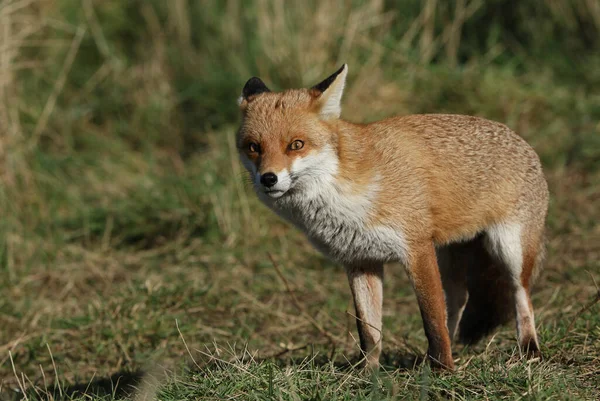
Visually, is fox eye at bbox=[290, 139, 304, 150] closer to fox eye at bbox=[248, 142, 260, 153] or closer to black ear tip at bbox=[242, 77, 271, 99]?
fox eye at bbox=[248, 142, 260, 153]

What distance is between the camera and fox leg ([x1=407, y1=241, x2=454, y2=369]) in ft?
13.6

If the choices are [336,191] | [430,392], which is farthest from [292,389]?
[336,191]

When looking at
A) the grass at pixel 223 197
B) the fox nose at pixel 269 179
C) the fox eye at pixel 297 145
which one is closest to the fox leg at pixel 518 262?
the grass at pixel 223 197

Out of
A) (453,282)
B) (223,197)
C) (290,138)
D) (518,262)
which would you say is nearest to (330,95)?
(290,138)

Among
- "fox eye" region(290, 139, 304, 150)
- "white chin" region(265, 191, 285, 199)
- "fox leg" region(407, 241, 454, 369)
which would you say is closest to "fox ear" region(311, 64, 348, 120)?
"fox eye" region(290, 139, 304, 150)

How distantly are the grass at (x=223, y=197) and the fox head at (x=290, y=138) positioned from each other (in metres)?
0.91

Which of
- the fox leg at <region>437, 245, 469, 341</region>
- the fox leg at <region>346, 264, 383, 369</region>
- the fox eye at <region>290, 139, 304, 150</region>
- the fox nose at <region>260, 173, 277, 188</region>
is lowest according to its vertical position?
the fox leg at <region>437, 245, 469, 341</region>

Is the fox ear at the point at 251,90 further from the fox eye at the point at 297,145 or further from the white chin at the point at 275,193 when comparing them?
the white chin at the point at 275,193

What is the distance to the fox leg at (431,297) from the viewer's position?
13.6 ft

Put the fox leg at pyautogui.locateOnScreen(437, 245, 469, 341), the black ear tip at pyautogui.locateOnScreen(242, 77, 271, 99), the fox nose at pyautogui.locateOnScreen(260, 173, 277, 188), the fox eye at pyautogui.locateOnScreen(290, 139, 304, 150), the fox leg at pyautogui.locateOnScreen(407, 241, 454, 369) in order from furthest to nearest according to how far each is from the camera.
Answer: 1. the fox leg at pyautogui.locateOnScreen(437, 245, 469, 341)
2. the black ear tip at pyautogui.locateOnScreen(242, 77, 271, 99)
3. the fox leg at pyautogui.locateOnScreen(407, 241, 454, 369)
4. the fox eye at pyautogui.locateOnScreen(290, 139, 304, 150)
5. the fox nose at pyautogui.locateOnScreen(260, 173, 277, 188)

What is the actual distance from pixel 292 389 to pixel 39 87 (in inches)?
240

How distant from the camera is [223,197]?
6.95 metres

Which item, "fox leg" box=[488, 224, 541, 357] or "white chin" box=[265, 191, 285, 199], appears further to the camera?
"fox leg" box=[488, 224, 541, 357]

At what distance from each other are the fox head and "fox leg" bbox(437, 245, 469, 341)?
1309mm
